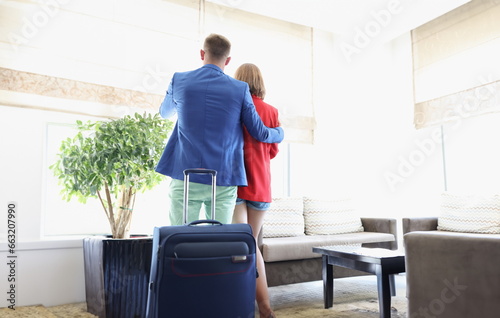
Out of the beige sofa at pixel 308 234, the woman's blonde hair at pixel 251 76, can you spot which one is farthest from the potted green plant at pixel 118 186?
the beige sofa at pixel 308 234

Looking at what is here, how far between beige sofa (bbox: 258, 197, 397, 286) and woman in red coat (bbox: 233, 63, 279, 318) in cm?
79

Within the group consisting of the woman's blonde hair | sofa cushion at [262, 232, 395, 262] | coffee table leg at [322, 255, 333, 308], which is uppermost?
the woman's blonde hair

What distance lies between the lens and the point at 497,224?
11.2ft

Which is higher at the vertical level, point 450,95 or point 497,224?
point 450,95

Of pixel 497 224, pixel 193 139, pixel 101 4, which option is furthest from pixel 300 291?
pixel 101 4

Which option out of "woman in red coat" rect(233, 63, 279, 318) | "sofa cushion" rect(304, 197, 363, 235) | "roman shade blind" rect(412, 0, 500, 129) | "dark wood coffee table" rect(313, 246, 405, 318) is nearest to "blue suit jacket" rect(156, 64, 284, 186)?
"woman in red coat" rect(233, 63, 279, 318)

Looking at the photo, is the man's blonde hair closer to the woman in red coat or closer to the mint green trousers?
the woman in red coat

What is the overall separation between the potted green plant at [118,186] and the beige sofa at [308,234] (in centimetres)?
88

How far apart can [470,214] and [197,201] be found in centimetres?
274

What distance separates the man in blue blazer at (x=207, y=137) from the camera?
178 centimetres

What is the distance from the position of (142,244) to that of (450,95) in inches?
134

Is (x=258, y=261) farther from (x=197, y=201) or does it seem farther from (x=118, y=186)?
(x=118, y=186)

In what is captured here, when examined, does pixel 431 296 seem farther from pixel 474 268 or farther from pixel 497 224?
pixel 497 224

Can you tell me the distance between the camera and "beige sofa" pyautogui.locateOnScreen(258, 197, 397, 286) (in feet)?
9.46
